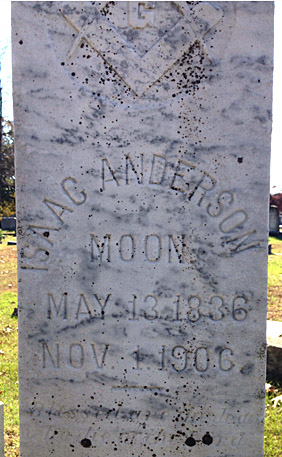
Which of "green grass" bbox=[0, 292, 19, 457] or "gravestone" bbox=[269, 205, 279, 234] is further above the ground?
"gravestone" bbox=[269, 205, 279, 234]

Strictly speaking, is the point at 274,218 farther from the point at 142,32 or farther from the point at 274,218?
the point at 142,32

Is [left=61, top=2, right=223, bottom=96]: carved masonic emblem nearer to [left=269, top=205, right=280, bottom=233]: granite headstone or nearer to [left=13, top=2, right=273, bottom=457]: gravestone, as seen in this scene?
[left=13, top=2, right=273, bottom=457]: gravestone

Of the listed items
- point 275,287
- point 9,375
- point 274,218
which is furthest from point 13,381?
point 274,218

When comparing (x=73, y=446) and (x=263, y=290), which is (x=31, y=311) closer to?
(x=73, y=446)

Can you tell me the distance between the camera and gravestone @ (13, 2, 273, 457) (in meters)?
1.84

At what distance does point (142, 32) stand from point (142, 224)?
2.59 ft

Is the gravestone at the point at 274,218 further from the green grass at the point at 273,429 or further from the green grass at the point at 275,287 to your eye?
the green grass at the point at 273,429

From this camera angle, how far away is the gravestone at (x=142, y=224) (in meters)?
1.84

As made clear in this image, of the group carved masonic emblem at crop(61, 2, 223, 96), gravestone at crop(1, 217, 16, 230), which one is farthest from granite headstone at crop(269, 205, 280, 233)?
carved masonic emblem at crop(61, 2, 223, 96)

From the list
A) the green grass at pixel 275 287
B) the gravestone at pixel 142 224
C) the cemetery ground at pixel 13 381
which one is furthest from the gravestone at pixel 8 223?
the gravestone at pixel 142 224

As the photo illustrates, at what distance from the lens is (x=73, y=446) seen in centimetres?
202

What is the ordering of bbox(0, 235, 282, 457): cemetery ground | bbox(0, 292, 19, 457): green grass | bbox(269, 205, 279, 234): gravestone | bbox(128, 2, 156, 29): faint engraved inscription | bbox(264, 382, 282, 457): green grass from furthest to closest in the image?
bbox(269, 205, 279, 234): gravestone → bbox(0, 292, 19, 457): green grass → bbox(0, 235, 282, 457): cemetery ground → bbox(264, 382, 282, 457): green grass → bbox(128, 2, 156, 29): faint engraved inscription

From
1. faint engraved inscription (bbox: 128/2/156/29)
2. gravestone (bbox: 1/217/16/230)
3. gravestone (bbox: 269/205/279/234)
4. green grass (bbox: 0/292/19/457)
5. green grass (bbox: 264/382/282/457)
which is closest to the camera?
faint engraved inscription (bbox: 128/2/156/29)

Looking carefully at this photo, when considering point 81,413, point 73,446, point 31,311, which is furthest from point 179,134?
point 73,446
